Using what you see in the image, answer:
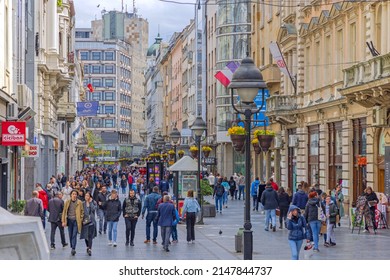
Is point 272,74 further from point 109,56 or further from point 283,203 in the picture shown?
point 109,56

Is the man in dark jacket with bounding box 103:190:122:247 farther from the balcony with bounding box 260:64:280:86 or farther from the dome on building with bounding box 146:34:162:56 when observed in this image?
the dome on building with bounding box 146:34:162:56

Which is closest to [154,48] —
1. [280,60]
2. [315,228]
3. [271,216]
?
[280,60]

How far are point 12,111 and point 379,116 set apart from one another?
13.0 meters

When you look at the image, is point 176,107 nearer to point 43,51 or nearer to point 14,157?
point 43,51

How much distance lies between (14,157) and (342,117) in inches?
495

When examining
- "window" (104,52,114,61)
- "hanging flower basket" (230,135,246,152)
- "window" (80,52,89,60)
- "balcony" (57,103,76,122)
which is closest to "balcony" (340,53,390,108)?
"hanging flower basket" (230,135,246,152)

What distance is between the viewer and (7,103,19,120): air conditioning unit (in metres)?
36.5


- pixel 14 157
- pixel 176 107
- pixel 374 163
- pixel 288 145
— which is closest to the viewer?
pixel 374 163

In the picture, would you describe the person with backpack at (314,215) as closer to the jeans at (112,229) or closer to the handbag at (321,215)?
the handbag at (321,215)

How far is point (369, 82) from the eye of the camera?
3083 cm

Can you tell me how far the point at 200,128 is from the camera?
124 ft

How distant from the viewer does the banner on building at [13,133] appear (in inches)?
1297

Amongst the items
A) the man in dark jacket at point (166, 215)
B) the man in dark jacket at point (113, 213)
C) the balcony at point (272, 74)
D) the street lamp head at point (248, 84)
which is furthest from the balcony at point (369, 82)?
the balcony at point (272, 74)
